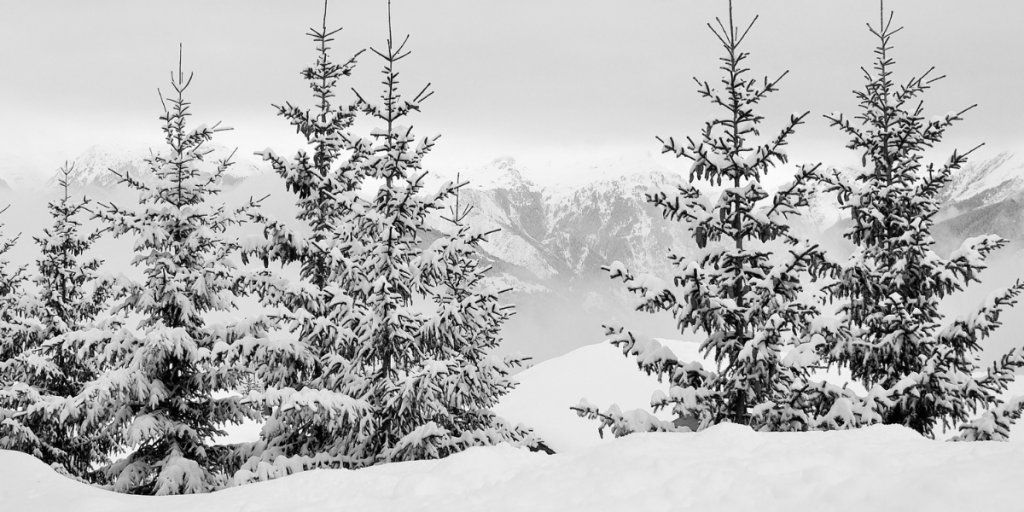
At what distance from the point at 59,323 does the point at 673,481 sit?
18.1 m

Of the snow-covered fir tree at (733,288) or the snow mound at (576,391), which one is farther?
the snow mound at (576,391)

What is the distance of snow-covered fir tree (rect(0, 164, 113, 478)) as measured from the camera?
16.6 m

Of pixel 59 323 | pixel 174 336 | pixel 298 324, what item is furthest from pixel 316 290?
pixel 59 323

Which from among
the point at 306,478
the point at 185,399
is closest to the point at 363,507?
the point at 306,478

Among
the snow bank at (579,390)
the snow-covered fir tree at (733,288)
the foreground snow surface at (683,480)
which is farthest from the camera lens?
the snow bank at (579,390)

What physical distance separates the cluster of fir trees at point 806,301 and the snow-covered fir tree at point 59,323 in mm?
14123

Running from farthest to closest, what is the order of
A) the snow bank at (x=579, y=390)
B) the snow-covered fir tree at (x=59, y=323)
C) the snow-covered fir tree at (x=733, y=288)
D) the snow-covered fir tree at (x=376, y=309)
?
1. the snow bank at (x=579, y=390)
2. the snow-covered fir tree at (x=59, y=323)
3. the snow-covered fir tree at (x=376, y=309)
4. the snow-covered fir tree at (x=733, y=288)

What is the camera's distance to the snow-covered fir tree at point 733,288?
9.65 meters

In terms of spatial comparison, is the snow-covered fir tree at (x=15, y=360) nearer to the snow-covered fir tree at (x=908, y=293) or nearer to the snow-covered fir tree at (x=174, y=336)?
the snow-covered fir tree at (x=174, y=336)

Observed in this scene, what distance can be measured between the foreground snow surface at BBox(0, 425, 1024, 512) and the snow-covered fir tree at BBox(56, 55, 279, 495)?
4.65 m

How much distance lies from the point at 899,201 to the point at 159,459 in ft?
46.3

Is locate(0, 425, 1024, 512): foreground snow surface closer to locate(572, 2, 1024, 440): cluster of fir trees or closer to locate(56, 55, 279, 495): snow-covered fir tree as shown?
locate(572, 2, 1024, 440): cluster of fir trees

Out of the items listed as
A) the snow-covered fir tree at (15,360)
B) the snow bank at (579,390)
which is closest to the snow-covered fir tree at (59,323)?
the snow-covered fir tree at (15,360)

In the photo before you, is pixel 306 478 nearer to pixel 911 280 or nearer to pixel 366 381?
pixel 366 381
